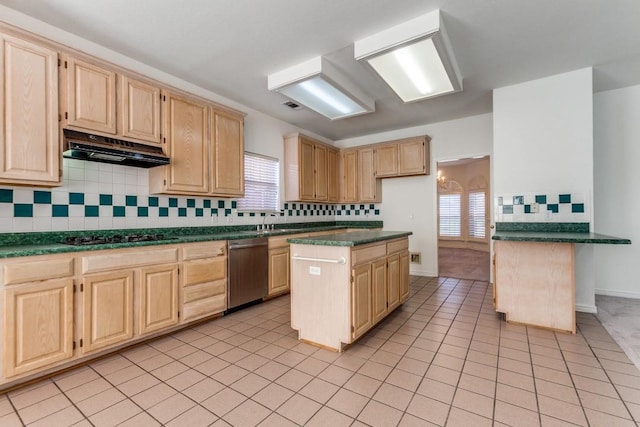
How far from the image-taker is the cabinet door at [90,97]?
247 cm

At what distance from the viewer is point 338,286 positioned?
2.55 meters

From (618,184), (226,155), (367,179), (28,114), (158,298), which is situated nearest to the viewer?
(28,114)

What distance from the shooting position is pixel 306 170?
5.23 meters

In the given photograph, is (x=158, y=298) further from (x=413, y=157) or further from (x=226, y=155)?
(x=413, y=157)

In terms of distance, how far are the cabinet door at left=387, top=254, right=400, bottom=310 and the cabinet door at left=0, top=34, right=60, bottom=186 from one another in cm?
313

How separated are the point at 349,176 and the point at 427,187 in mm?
1515

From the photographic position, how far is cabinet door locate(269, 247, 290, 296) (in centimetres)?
402

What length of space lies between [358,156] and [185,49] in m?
3.67

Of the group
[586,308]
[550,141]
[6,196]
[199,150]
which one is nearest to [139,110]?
[199,150]

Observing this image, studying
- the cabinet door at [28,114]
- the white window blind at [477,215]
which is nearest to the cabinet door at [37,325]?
the cabinet door at [28,114]

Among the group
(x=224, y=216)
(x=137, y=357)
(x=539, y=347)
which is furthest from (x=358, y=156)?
(x=137, y=357)

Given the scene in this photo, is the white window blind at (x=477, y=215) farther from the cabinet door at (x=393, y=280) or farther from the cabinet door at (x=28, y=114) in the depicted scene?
the cabinet door at (x=28, y=114)

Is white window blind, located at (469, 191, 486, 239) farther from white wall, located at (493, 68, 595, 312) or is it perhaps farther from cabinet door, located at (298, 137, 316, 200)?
cabinet door, located at (298, 137, 316, 200)

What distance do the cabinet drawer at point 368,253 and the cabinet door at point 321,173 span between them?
261cm
